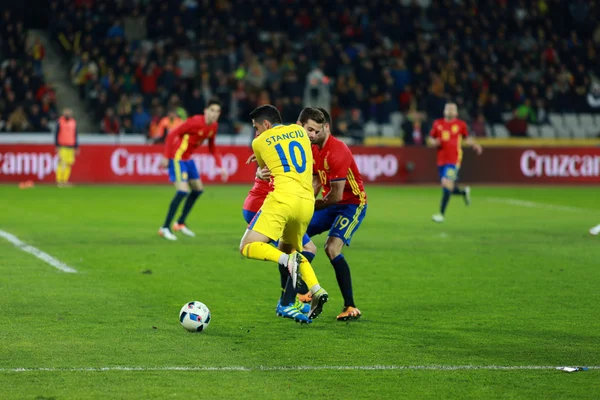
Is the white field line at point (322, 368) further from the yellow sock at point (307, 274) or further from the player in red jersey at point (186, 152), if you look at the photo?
the player in red jersey at point (186, 152)

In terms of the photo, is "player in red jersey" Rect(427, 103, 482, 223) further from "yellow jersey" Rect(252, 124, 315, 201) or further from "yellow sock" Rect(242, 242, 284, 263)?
"yellow sock" Rect(242, 242, 284, 263)

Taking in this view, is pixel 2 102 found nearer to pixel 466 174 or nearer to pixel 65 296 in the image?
pixel 466 174

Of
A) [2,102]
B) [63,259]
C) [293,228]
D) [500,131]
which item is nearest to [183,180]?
[63,259]

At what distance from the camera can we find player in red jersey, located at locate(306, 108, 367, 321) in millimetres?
9023

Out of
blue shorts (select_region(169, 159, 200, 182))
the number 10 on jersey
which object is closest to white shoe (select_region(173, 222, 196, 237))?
blue shorts (select_region(169, 159, 200, 182))

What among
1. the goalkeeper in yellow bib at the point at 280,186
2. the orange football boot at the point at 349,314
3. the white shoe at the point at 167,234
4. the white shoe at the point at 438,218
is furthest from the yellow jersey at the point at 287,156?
the white shoe at the point at 438,218

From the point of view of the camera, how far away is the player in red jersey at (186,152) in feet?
52.0

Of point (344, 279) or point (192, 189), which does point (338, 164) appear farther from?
point (192, 189)

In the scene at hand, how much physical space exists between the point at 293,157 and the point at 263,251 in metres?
0.81

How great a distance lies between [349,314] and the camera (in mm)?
9039

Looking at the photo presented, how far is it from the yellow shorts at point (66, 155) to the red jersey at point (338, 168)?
62.8ft

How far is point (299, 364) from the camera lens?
7176 mm

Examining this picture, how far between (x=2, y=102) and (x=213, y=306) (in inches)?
846

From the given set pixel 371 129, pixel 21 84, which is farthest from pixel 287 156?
pixel 21 84
